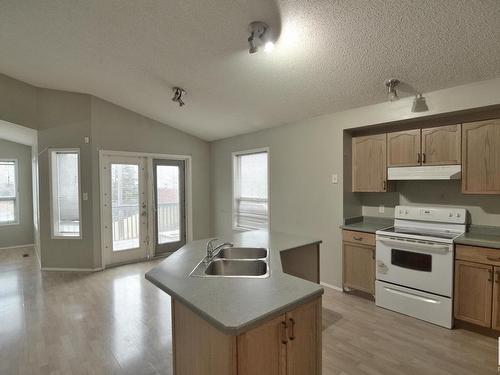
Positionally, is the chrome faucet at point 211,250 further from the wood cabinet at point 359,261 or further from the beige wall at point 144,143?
the beige wall at point 144,143

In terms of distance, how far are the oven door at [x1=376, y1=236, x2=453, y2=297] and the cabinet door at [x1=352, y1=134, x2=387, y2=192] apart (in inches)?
28.3

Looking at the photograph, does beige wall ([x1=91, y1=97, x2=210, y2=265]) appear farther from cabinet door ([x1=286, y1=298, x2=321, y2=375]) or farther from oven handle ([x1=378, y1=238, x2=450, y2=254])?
cabinet door ([x1=286, y1=298, x2=321, y2=375])

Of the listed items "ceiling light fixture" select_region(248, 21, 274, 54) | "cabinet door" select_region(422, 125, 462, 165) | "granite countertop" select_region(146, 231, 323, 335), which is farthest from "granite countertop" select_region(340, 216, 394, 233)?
"ceiling light fixture" select_region(248, 21, 274, 54)

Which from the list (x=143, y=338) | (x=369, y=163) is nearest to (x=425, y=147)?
(x=369, y=163)

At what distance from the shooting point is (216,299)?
54.1 inches

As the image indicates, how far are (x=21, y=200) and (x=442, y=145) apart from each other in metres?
7.93

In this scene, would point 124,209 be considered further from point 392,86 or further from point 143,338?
point 392,86

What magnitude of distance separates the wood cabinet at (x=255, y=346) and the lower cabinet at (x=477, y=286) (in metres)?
1.93

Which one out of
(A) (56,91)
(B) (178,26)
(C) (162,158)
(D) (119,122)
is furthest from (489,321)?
(A) (56,91)

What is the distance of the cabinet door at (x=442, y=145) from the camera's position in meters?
2.77

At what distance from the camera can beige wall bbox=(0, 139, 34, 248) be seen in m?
5.96

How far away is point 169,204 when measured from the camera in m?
5.41

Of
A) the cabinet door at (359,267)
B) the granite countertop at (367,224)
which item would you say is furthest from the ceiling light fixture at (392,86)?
the cabinet door at (359,267)

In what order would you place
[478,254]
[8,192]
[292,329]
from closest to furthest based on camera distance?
[292,329], [478,254], [8,192]
